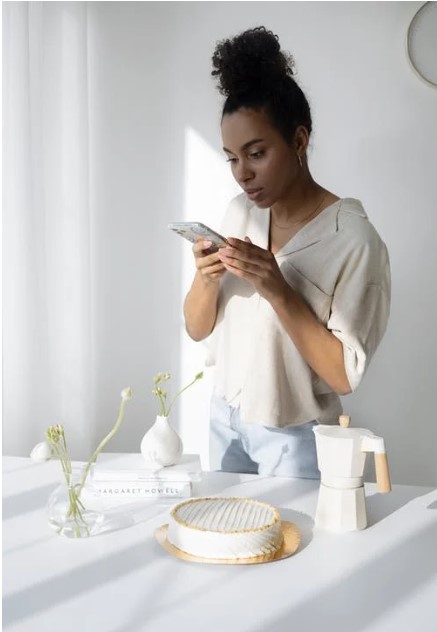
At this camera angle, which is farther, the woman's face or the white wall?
the white wall

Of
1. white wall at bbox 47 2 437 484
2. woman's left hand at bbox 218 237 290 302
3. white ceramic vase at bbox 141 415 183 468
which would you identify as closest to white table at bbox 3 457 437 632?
white ceramic vase at bbox 141 415 183 468

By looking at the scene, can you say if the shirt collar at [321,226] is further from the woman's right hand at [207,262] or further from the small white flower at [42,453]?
the small white flower at [42,453]

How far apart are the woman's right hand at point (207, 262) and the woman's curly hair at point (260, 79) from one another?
289 mm

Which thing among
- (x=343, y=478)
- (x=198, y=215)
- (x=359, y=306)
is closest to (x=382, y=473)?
(x=343, y=478)

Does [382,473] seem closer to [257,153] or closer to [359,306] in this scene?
[359,306]

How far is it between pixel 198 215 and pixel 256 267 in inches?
52.6

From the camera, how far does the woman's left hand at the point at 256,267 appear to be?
1367mm

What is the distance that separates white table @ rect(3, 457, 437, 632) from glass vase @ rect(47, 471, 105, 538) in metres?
0.02

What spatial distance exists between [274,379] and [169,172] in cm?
144

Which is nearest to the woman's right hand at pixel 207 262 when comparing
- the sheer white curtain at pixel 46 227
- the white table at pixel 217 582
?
the white table at pixel 217 582

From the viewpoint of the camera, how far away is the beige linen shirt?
1.42 metres

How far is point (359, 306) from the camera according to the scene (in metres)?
1.41

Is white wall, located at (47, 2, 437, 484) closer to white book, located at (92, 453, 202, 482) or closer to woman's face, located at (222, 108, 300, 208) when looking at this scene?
woman's face, located at (222, 108, 300, 208)

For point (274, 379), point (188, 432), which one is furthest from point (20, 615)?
point (188, 432)
